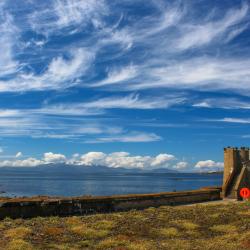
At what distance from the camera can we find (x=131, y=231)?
57.2 feet

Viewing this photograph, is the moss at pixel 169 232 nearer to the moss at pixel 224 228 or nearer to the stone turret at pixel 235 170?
the moss at pixel 224 228

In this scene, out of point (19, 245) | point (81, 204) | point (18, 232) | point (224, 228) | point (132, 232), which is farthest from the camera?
point (81, 204)

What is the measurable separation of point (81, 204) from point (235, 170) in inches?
672

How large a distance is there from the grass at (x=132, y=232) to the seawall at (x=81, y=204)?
1.00 meters

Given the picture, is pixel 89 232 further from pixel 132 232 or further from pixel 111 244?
pixel 111 244

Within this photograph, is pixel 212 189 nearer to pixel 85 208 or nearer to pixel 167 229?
pixel 85 208

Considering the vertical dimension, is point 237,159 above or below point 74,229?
above

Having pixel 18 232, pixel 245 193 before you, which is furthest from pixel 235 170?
pixel 18 232

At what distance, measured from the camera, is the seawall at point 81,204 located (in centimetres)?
2070

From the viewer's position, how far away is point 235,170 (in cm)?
3516

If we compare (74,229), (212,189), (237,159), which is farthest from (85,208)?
(237,159)

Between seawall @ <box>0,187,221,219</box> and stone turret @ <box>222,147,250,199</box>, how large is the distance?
4.53 metres

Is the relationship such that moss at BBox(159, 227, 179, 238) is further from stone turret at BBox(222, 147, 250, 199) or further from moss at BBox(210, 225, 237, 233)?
stone turret at BBox(222, 147, 250, 199)

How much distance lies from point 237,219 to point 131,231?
6.66 meters
